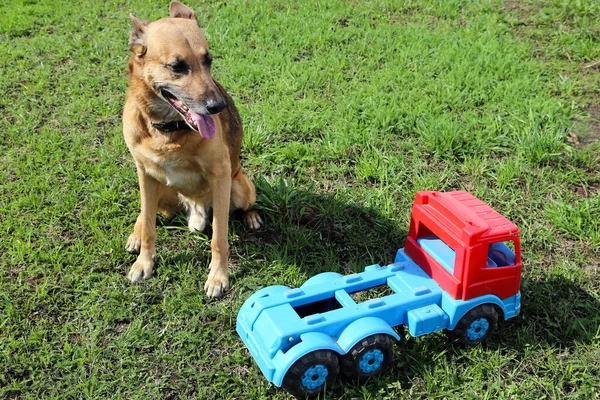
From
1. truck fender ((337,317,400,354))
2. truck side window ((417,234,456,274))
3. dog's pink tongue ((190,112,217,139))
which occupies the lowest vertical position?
truck fender ((337,317,400,354))

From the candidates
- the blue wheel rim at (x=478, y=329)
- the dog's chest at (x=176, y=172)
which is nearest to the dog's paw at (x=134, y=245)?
the dog's chest at (x=176, y=172)

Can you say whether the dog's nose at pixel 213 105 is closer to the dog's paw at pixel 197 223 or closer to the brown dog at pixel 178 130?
the brown dog at pixel 178 130

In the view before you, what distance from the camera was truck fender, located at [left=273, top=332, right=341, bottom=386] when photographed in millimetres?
2760

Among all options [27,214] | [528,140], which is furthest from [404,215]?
[27,214]

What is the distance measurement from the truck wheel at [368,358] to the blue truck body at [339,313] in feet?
0.14

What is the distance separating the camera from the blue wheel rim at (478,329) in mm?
3193

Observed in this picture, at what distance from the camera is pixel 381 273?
335 cm

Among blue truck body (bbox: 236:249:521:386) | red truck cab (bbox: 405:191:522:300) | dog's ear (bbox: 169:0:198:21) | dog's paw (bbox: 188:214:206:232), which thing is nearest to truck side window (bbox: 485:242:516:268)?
red truck cab (bbox: 405:191:522:300)

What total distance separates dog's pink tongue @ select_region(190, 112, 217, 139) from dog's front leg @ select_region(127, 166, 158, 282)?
0.63 m

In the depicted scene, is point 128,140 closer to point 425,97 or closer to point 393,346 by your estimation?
point 393,346

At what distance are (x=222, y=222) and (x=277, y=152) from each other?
1.33 meters

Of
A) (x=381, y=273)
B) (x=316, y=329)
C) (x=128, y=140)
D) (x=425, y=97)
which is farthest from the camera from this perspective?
(x=425, y=97)

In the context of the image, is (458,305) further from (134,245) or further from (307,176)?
(134,245)

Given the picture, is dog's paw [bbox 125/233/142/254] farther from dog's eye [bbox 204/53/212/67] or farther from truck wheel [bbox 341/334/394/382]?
truck wheel [bbox 341/334/394/382]
